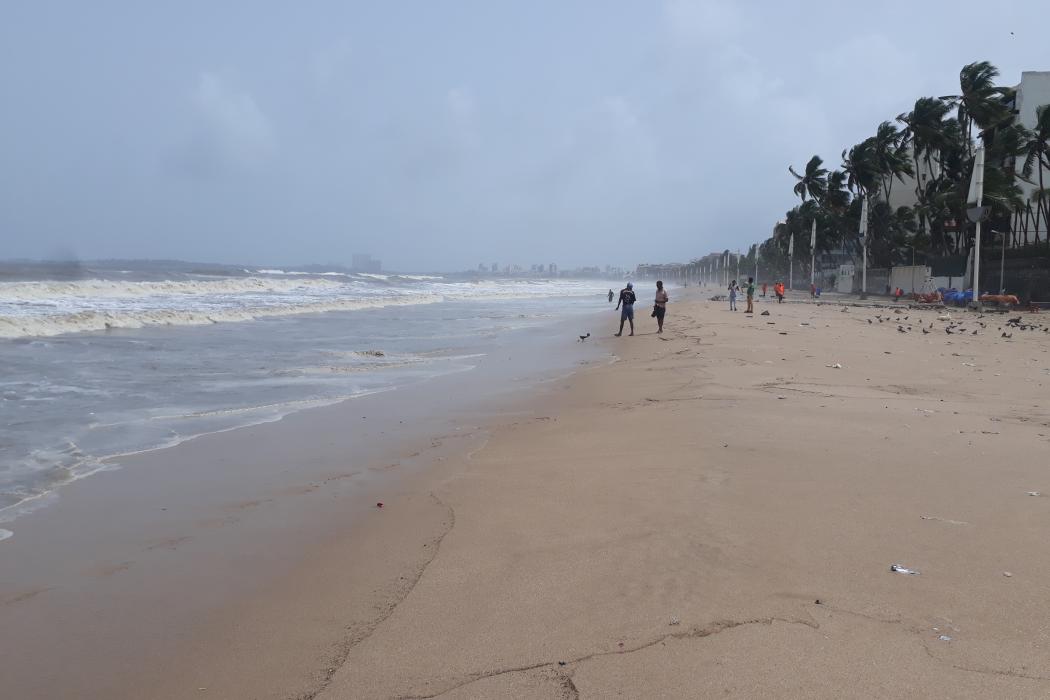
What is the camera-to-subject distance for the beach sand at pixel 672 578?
261 centimetres

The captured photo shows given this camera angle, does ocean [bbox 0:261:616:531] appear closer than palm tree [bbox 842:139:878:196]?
Yes

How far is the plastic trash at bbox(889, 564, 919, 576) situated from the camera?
130 inches

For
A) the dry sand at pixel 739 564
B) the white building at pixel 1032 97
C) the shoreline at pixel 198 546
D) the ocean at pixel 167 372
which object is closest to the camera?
the dry sand at pixel 739 564

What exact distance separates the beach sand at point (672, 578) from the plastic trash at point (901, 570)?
0.03 metres

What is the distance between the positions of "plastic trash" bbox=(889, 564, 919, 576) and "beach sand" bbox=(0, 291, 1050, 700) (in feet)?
0.11

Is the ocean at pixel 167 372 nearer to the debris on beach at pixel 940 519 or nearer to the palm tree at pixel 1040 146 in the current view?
the debris on beach at pixel 940 519

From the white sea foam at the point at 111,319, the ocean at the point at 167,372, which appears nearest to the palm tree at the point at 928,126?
the ocean at the point at 167,372

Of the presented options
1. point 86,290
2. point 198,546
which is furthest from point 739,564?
point 86,290

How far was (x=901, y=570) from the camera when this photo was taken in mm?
3330

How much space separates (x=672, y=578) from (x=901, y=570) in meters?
1.02

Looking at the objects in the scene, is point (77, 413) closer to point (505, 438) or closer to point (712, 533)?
point (505, 438)

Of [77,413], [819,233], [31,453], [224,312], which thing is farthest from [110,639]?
[819,233]

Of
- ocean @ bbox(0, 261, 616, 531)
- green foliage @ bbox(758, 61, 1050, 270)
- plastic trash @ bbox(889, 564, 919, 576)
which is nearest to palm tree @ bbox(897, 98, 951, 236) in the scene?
green foliage @ bbox(758, 61, 1050, 270)

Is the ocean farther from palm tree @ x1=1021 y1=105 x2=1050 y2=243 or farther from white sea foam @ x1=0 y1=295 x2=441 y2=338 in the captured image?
palm tree @ x1=1021 y1=105 x2=1050 y2=243
